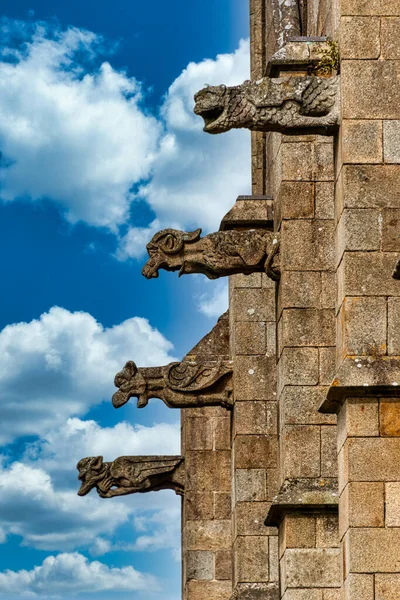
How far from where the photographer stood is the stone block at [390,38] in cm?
1221

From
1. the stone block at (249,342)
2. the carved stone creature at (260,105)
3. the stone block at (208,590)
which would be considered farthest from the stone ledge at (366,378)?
the stone block at (208,590)

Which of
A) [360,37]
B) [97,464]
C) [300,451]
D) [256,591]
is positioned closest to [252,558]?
[256,591]

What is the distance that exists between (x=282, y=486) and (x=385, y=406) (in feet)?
7.68

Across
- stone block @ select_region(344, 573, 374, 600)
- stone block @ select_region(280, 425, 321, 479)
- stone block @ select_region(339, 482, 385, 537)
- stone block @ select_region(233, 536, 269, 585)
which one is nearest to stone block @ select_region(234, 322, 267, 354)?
stone block @ select_region(233, 536, 269, 585)

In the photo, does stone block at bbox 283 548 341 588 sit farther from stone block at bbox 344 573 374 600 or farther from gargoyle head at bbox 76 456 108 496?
gargoyle head at bbox 76 456 108 496

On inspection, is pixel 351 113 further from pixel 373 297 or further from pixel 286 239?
pixel 286 239

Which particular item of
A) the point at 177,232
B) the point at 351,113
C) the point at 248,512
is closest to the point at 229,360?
the point at 248,512

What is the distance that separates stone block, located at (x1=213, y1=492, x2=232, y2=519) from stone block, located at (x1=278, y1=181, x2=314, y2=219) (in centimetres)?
Answer: 687

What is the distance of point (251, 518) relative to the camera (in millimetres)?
16797

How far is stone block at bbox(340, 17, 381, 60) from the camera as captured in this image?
1224 cm

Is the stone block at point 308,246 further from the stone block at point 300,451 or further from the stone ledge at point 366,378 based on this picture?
the stone ledge at point 366,378

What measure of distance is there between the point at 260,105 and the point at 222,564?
30.6 ft

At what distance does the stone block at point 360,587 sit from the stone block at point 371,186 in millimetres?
2603

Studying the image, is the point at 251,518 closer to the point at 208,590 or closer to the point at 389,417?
the point at 208,590
